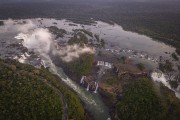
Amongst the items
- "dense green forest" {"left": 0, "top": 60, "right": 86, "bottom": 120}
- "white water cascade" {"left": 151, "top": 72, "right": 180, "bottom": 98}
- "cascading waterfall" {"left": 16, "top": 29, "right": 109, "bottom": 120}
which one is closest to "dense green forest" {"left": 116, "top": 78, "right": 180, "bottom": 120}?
"cascading waterfall" {"left": 16, "top": 29, "right": 109, "bottom": 120}

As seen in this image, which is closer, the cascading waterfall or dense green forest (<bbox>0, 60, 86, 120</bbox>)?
dense green forest (<bbox>0, 60, 86, 120</bbox>)

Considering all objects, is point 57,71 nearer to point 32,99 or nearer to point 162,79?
point 32,99

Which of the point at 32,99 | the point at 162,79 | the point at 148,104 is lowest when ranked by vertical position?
the point at 148,104

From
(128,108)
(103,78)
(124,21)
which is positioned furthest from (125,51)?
(124,21)

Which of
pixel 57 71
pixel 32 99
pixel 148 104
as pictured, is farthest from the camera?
pixel 57 71

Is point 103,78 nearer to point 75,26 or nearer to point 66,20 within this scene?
point 75,26

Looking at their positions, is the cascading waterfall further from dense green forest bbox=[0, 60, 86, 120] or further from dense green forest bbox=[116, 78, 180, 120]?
dense green forest bbox=[116, 78, 180, 120]

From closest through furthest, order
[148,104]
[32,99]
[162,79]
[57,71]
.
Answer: [32,99] < [148,104] < [162,79] < [57,71]

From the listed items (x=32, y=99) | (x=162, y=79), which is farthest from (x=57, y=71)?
(x=162, y=79)
